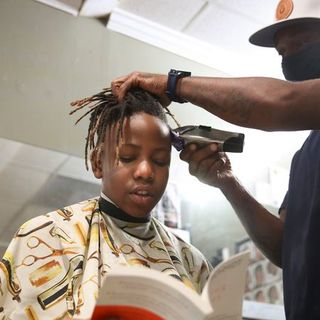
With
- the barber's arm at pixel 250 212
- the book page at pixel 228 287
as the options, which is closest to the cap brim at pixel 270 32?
the barber's arm at pixel 250 212

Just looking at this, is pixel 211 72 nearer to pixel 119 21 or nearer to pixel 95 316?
pixel 119 21

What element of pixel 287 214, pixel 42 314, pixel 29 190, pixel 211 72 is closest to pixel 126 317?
pixel 42 314

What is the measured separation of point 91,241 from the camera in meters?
1.12

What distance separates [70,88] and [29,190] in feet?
1.85

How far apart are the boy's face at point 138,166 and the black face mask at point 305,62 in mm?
634

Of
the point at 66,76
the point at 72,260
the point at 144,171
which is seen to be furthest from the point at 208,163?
the point at 66,76

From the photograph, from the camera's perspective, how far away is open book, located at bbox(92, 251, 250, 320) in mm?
728

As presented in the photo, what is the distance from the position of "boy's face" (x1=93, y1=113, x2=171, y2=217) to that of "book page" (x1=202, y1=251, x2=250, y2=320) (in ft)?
1.36

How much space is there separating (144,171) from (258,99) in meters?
0.35

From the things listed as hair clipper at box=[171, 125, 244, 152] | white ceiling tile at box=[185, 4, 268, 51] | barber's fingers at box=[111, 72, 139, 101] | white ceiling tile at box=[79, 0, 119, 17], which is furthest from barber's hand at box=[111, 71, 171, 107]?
white ceiling tile at box=[185, 4, 268, 51]

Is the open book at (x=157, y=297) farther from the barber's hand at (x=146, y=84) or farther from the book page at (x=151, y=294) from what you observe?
the barber's hand at (x=146, y=84)

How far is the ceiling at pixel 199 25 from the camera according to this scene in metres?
2.47

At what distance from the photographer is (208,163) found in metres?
1.45

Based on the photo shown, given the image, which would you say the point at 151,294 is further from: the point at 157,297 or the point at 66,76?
the point at 66,76
